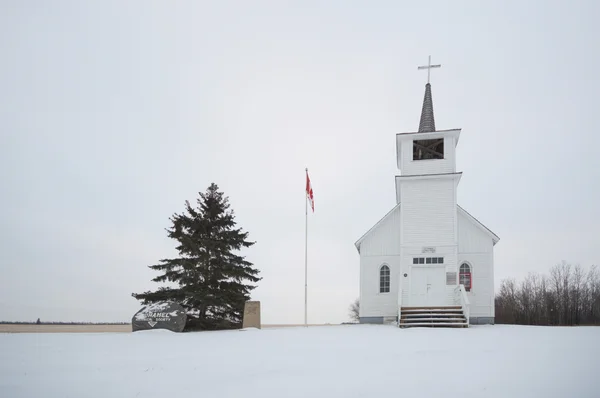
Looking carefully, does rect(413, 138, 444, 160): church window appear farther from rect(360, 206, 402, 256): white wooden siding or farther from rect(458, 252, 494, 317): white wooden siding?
rect(458, 252, 494, 317): white wooden siding

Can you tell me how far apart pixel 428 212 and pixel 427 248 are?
199 cm

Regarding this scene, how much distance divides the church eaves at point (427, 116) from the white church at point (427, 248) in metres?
0.06

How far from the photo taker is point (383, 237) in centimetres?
2691

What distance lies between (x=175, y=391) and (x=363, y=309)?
19749mm

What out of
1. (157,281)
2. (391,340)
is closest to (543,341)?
(391,340)

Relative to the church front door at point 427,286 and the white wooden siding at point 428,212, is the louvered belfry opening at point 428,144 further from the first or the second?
the church front door at point 427,286

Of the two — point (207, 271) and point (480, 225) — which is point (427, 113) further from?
point (207, 271)

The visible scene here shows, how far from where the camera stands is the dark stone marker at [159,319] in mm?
17125

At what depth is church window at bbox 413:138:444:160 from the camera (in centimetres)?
2584

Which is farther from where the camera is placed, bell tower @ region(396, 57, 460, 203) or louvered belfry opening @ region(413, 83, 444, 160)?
louvered belfry opening @ region(413, 83, 444, 160)

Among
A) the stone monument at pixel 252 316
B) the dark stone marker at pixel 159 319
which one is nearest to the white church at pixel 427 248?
the stone monument at pixel 252 316

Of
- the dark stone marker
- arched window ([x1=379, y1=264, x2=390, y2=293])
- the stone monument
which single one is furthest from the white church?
the dark stone marker

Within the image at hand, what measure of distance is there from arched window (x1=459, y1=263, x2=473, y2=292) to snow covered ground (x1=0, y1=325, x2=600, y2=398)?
11815 millimetres

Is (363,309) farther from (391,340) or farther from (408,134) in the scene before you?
(391,340)
